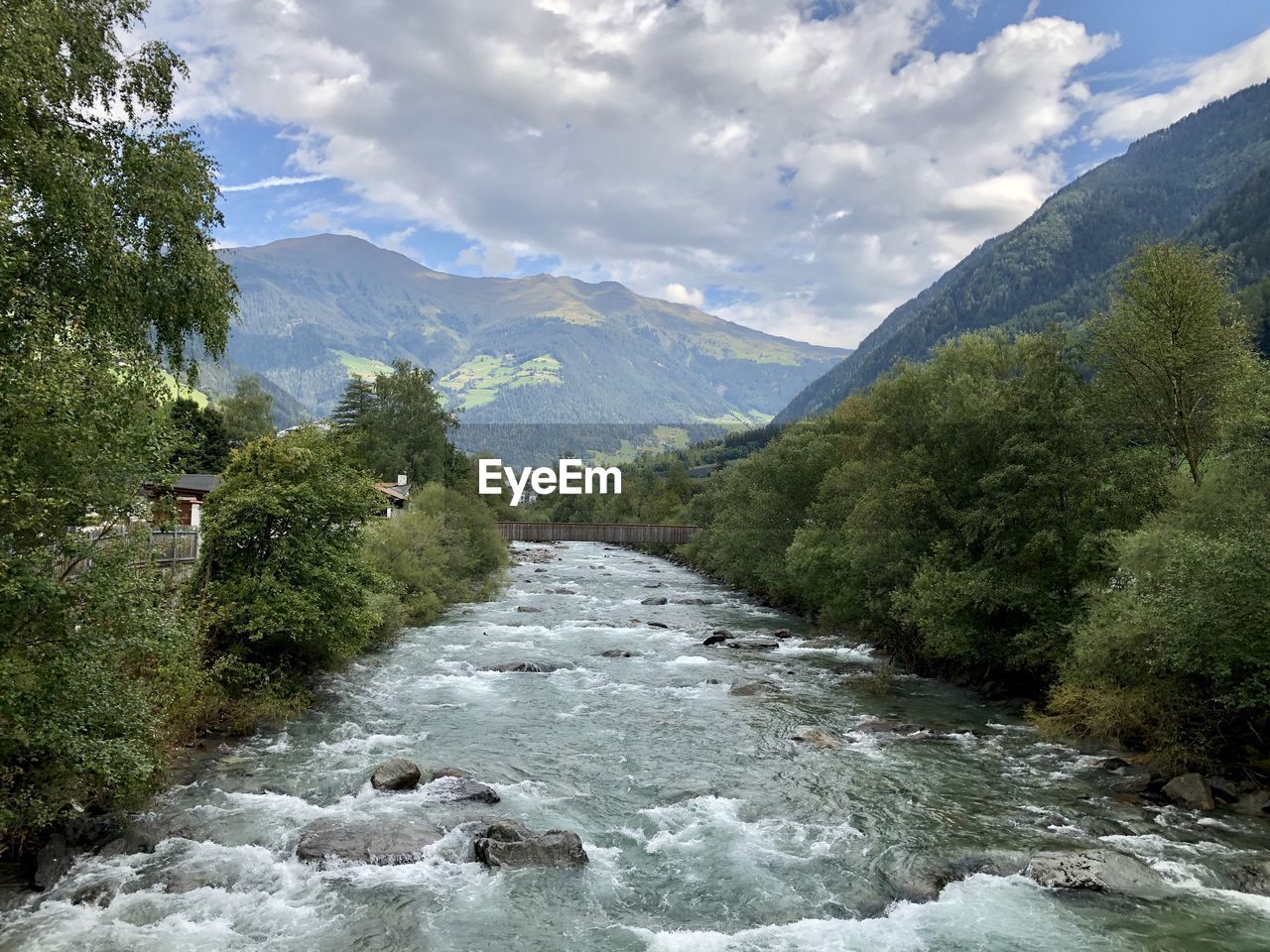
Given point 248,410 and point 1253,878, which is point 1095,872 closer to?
point 1253,878

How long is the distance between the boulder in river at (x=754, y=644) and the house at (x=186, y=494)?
87.8ft

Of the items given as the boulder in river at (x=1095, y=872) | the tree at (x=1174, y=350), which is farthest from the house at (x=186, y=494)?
the tree at (x=1174, y=350)

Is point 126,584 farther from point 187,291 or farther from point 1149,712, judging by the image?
point 1149,712

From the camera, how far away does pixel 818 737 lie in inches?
1017

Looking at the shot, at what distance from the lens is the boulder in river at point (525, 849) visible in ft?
53.9

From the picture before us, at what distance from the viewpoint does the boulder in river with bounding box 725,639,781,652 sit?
43.2 metres

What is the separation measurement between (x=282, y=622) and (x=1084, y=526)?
93.3 ft

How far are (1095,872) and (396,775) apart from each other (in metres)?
15.8

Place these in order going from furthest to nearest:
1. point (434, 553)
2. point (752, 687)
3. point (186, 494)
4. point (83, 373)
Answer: point (434, 553), point (186, 494), point (752, 687), point (83, 373)

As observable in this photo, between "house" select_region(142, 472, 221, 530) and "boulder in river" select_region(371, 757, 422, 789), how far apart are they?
8.00m

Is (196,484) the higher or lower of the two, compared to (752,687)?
higher

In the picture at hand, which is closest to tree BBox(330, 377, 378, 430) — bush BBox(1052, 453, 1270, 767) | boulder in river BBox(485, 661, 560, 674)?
boulder in river BBox(485, 661, 560, 674)

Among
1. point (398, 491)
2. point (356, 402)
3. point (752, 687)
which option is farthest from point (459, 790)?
point (356, 402)

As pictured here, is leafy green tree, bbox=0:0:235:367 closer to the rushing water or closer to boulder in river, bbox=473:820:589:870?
the rushing water
